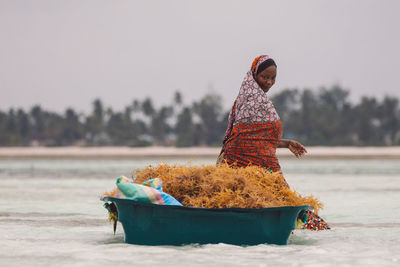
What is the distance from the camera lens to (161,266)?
5.21 metres

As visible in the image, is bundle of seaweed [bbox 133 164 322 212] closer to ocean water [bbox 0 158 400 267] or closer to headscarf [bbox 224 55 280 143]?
ocean water [bbox 0 158 400 267]

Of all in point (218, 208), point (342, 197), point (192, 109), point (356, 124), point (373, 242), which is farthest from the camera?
point (192, 109)

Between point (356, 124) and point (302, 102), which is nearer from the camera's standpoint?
point (356, 124)

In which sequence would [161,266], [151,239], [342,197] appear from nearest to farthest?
[161,266] → [151,239] → [342,197]

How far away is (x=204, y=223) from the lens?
5891 millimetres

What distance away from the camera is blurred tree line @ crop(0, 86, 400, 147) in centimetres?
7612

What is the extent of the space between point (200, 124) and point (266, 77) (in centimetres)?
7361

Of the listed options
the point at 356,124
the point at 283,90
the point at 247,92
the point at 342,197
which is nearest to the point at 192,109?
the point at 283,90

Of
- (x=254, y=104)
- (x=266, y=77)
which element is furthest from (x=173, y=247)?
(x=266, y=77)

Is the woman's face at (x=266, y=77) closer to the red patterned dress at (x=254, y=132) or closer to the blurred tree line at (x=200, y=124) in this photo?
the red patterned dress at (x=254, y=132)

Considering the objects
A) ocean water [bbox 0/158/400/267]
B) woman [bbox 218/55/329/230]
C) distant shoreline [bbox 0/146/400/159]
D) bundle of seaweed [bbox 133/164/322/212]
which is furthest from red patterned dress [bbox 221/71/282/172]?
distant shoreline [bbox 0/146/400/159]

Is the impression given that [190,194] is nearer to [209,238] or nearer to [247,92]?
[209,238]

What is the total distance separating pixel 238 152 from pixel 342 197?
6.53 m

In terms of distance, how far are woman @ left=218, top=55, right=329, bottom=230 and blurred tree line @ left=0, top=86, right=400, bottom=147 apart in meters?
61.7
